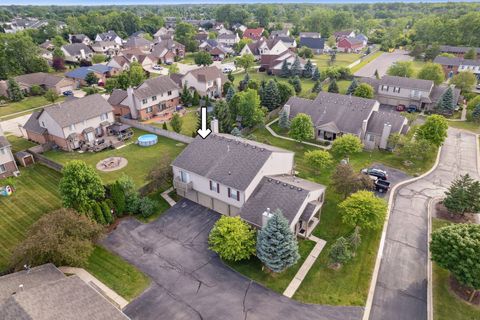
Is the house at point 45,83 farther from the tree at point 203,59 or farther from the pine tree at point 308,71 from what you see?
the pine tree at point 308,71

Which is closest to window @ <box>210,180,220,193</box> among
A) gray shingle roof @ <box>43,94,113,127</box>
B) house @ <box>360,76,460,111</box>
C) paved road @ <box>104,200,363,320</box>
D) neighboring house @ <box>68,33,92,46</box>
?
paved road @ <box>104,200,363,320</box>

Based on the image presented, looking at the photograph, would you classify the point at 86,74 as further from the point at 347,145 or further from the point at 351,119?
the point at 347,145

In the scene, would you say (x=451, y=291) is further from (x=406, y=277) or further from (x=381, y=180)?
(x=381, y=180)

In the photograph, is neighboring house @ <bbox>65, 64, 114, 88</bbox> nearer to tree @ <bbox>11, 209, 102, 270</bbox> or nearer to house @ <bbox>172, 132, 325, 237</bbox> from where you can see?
house @ <bbox>172, 132, 325, 237</bbox>

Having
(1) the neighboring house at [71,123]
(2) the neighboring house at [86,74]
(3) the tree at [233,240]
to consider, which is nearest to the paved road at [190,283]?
(3) the tree at [233,240]

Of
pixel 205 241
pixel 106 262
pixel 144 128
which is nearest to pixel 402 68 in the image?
pixel 144 128
